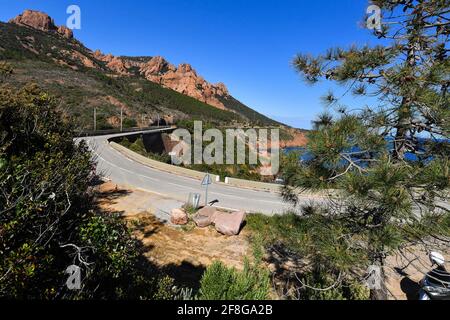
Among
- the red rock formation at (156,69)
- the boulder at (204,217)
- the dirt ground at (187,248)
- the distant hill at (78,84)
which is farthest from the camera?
the red rock formation at (156,69)

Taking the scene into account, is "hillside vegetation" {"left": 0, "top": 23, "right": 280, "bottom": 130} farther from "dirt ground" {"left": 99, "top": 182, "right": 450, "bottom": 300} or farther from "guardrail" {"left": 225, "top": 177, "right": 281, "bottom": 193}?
"dirt ground" {"left": 99, "top": 182, "right": 450, "bottom": 300}

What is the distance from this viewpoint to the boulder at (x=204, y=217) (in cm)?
1158

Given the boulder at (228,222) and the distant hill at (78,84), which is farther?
the distant hill at (78,84)

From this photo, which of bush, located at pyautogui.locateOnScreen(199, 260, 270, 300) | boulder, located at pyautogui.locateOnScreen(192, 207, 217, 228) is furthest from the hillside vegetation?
bush, located at pyautogui.locateOnScreen(199, 260, 270, 300)

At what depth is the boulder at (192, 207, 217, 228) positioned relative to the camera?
38.0ft

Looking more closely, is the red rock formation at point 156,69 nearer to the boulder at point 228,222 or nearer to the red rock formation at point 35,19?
the red rock formation at point 35,19

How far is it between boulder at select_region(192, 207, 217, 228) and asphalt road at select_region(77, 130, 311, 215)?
2151 millimetres

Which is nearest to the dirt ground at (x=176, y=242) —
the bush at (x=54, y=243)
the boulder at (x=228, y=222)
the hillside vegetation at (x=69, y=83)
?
the boulder at (x=228, y=222)

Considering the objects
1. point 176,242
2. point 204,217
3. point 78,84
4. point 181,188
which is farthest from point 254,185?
point 78,84

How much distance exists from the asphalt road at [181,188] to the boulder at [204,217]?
84.7 inches

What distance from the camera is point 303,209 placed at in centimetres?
464
